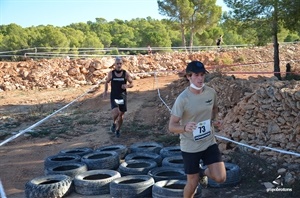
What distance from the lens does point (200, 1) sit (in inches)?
1698

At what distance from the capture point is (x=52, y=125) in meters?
12.6

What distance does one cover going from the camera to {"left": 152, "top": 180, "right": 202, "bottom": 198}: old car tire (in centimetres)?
541

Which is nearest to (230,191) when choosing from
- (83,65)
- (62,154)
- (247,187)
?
(247,187)

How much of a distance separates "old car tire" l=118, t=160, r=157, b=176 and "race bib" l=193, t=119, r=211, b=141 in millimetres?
2508

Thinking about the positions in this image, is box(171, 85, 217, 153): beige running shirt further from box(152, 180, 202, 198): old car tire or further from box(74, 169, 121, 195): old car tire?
box(74, 169, 121, 195): old car tire

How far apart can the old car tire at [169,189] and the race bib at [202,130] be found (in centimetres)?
123

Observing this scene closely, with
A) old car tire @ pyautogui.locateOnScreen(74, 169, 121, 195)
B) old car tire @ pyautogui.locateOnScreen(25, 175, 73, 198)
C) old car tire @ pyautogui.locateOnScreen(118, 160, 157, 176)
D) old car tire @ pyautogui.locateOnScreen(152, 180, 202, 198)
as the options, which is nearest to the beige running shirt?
old car tire @ pyautogui.locateOnScreen(152, 180, 202, 198)

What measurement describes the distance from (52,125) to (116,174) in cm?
655

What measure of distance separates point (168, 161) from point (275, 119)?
7.11 ft

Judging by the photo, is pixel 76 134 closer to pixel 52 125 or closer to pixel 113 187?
pixel 52 125

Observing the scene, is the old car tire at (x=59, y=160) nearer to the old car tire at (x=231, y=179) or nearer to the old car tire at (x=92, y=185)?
the old car tire at (x=92, y=185)

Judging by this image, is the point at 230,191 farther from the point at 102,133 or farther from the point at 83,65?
the point at 83,65

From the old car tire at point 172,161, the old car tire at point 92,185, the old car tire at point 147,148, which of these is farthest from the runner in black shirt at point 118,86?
the old car tire at point 92,185

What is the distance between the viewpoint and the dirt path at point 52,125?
8191mm
